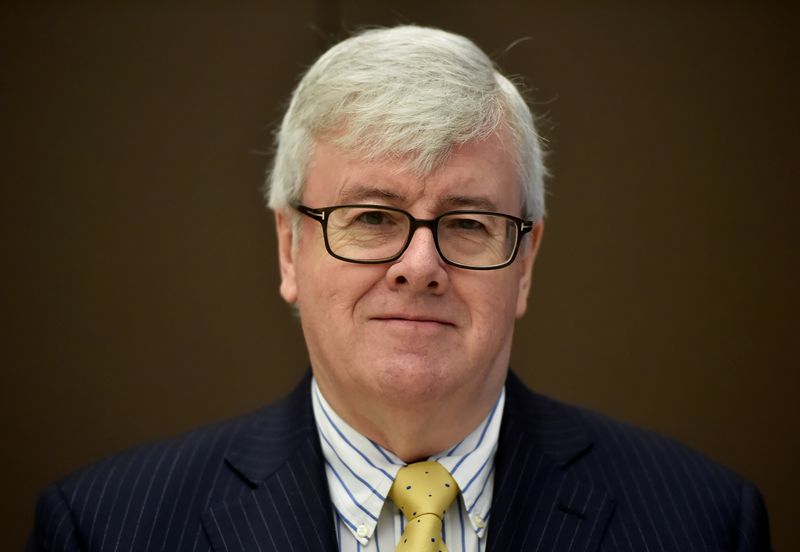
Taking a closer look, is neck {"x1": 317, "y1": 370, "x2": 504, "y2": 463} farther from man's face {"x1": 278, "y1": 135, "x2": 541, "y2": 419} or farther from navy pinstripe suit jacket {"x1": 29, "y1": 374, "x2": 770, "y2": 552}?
navy pinstripe suit jacket {"x1": 29, "y1": 374, "x2": 770, "y2": 552}

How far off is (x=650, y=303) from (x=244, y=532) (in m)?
2.00

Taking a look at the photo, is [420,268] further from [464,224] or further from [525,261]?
[525,261]

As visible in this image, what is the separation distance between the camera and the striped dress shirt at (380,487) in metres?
1.98

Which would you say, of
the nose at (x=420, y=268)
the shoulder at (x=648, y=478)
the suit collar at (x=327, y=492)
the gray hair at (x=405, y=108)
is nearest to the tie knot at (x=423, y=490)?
the suit collar at (x=327, y=492)

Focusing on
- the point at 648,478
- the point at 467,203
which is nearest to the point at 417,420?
the point at 467,203

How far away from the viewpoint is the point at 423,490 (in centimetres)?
197

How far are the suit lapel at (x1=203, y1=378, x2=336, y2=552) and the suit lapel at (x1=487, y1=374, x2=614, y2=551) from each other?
1.29 feet

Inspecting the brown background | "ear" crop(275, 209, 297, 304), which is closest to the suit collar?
"ear" crop(275, 209, 297, 304)

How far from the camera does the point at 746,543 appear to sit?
208cm

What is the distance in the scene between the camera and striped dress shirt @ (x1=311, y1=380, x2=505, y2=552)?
1.98m

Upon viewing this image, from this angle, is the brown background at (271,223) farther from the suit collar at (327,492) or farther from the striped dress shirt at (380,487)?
the striped dress shirt at (380,487)

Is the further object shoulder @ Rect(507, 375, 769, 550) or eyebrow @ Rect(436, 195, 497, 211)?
shoulder @ Rect(507, 375, 769, 550)

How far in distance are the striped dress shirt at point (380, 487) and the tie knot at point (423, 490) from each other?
0.07ft

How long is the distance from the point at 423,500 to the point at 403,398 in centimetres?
23
